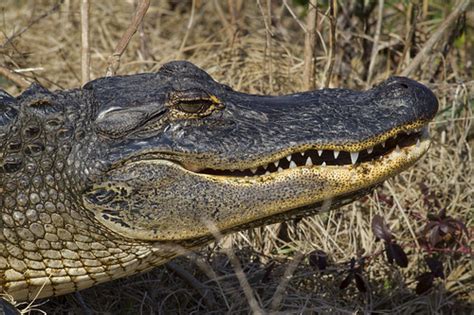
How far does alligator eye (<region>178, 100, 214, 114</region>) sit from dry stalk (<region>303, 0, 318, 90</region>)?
1304 mm

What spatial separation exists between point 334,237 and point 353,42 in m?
1.52

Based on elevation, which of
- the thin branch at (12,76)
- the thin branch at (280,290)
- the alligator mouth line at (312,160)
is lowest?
the thin branch at (280,290)

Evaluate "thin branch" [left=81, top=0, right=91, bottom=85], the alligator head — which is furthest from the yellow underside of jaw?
"thin branch" [left=81, top=0, right=91, bottom=85]

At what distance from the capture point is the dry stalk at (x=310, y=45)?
13.6 feet

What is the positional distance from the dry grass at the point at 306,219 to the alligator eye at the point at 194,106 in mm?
619

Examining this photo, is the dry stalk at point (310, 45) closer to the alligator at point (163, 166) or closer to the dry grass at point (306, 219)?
the dry grass at point (306, 219)

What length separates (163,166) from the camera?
2906 mm

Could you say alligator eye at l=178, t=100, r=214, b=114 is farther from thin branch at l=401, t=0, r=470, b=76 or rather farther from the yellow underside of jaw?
thin branch at l=401, t=0, r=470, b=76

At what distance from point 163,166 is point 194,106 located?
0.24 m

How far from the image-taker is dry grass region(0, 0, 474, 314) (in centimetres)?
372

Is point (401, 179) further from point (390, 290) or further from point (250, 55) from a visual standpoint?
point (250, 55)

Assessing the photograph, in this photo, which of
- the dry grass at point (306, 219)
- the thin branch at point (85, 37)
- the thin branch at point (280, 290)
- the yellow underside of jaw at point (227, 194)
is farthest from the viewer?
the thin branch at point (85, 37)

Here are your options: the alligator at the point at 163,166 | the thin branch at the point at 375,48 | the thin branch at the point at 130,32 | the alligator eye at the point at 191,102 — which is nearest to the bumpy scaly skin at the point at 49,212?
the alligator at the point at 163,166

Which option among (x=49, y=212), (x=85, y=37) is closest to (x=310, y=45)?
(x=85, y=37)
